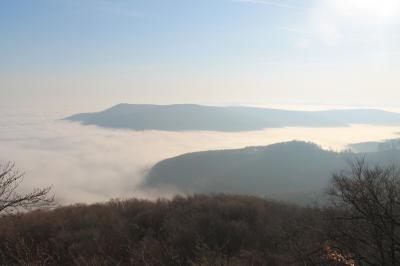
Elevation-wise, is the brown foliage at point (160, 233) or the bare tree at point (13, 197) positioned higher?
the bare tree at point (13, 197)

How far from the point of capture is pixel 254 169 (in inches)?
5054

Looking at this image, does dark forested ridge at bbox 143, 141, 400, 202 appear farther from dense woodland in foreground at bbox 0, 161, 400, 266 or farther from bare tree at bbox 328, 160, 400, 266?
bare tree at bbox 328, 160, 400, 266

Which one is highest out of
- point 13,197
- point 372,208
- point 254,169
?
point 372,208

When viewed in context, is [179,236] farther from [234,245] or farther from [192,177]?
[192,177]

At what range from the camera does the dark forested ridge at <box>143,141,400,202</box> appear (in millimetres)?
116500

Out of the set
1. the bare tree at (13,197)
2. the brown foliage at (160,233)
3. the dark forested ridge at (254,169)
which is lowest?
the dark forested ridge at (254,169)

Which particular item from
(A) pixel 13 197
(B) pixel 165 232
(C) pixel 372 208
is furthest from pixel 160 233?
(C) pixel 372 208

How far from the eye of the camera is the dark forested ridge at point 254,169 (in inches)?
4587

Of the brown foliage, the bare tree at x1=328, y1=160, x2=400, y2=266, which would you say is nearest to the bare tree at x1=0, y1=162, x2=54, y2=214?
the brown foliage

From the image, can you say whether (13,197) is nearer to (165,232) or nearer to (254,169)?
(165,232)

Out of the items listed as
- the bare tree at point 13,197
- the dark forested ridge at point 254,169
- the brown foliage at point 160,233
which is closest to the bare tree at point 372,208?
the brown foliage at point 160,233

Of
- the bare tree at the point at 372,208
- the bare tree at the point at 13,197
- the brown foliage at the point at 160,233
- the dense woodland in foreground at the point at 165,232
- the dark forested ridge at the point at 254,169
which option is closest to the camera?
the bare tree at the point at 372,208

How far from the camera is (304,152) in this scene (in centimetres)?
14038

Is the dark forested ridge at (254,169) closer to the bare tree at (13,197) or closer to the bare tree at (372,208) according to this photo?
the bare tree at (13,197)
